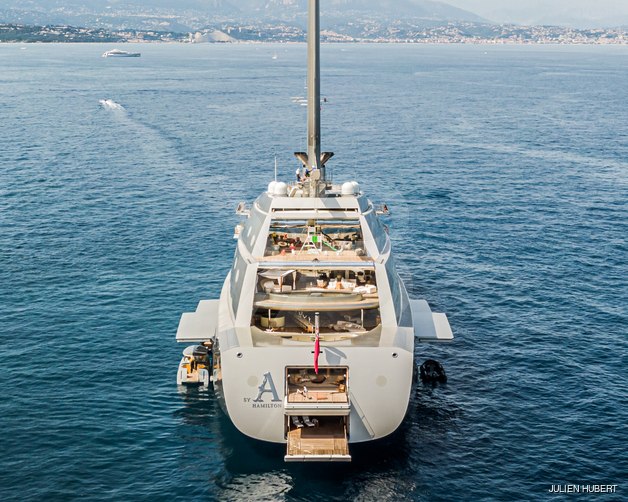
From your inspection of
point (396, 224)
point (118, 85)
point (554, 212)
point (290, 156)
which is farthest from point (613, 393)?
point (118, 85)

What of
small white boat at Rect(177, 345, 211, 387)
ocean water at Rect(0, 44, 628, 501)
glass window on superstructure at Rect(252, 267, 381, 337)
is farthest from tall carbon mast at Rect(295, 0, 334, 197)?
ocean water at Rect(0, 44, 628, 501)

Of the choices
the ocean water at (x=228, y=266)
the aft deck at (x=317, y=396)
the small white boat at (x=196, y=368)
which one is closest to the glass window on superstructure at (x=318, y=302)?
the aft deck at (x=317, y=396)

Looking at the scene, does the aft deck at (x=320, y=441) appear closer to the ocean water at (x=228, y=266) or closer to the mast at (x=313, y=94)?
the ocean water at (x=228, y=266)

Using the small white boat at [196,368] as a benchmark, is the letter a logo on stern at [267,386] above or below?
above

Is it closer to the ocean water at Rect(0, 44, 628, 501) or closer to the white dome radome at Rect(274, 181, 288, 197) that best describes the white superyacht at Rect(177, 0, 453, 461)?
the white dome radome at Rect(274, 181, 288, 197)

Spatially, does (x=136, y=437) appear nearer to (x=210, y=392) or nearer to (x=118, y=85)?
(x=210, y=392)

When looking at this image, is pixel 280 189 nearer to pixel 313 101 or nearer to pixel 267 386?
pixel 313 101
